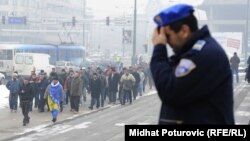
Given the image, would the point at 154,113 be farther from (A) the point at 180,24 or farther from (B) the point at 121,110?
(A) the point at 180,24

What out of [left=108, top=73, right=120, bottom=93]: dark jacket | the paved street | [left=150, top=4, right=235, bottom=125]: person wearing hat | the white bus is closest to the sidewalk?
the paved street

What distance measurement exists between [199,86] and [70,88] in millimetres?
18708

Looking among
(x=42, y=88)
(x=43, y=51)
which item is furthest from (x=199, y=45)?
(x=43, y=51)

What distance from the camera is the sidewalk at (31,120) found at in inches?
Result: 619

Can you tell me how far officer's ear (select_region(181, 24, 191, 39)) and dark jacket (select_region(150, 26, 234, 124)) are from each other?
0.12 feet

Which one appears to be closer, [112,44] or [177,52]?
[177,52]

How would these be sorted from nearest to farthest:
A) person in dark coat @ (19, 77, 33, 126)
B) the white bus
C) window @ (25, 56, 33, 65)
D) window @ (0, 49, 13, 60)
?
1. person in dark coat @ (19, 77, 33, 126)
2. window @ (25, 56, 33, 65)
3. the white bus
4. window @ (0, 49, 13, 60)

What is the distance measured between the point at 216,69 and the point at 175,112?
0.33 metres

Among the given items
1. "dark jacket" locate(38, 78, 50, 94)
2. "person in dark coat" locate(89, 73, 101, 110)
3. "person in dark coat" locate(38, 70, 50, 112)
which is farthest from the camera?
"person in dark coat" locate(89, 73, 101, 110)

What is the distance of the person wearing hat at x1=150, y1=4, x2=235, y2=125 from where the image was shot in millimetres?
2926

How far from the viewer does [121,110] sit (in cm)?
2230

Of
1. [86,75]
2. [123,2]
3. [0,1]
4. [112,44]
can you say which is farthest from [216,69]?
[123,2]

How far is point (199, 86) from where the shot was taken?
292 centimetres

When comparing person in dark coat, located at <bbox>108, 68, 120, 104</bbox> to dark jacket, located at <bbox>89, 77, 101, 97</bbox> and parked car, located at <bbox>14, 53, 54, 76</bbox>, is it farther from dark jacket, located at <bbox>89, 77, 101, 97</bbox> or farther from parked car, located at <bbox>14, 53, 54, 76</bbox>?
parked car, located at <bbox>14, 53, 54, 76</bbox>
